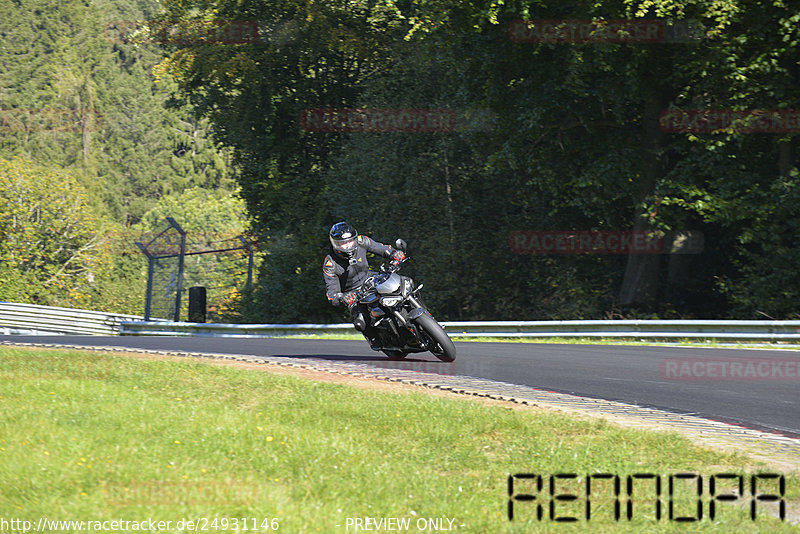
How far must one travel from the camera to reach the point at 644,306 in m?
24.6

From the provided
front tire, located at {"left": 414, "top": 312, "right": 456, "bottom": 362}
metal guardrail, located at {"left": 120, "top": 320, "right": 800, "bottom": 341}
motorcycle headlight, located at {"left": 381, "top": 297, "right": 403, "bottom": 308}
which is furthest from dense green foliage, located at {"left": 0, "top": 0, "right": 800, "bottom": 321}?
motorcycle headlight, located at {"left": 381, "top": 297, "right": 403, "bottom": 308}

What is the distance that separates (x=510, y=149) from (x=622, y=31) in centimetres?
424

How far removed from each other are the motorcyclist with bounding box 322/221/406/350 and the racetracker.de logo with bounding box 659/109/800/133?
418 inches

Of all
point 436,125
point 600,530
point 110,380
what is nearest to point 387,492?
point 600,530

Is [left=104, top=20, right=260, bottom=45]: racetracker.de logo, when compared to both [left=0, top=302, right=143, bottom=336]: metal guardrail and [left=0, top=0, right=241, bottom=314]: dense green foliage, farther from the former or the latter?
[left=0, top=0, right=241, bottom=314]: dense green foliage

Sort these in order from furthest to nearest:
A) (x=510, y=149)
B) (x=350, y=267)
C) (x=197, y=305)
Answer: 1. (x=197, y=305)
2. (x=510, y=149)
3. (x=350, y=267)

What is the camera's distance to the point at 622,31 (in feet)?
71.0

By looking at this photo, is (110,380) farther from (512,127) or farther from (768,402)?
(512,127)

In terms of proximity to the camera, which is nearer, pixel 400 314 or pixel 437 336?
pixel 400 314

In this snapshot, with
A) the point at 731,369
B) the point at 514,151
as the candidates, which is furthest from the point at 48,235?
the point at 731,369

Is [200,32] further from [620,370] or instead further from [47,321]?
[620,370]

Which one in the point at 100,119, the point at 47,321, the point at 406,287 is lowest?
the point at 47,321

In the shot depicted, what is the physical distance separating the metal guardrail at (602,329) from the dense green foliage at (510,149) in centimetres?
350

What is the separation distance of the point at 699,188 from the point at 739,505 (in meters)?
17.2
